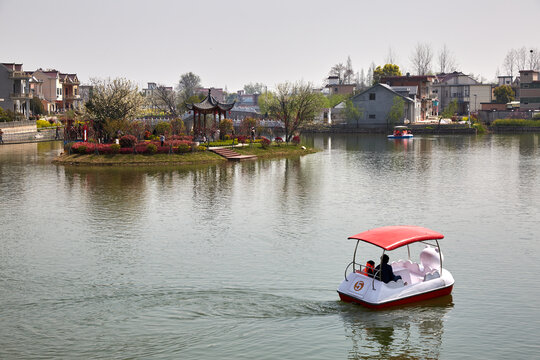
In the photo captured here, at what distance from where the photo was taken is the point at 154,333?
19.5 meters

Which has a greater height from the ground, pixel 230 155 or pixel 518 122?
pixel 518 122

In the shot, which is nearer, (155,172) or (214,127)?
(155,172)

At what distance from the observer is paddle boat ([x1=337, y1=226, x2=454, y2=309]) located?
69.1 feet

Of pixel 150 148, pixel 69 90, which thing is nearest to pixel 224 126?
pixel 150 148

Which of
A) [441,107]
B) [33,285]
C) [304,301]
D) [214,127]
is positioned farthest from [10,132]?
[441,107]

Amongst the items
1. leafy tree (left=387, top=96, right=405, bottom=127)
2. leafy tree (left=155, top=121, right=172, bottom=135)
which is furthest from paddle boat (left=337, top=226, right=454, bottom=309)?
leafy tree (left=387, top=96, right=405, bottom=127)

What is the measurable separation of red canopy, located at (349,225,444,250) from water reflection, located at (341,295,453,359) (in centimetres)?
231

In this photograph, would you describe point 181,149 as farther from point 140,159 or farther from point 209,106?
point 209,106

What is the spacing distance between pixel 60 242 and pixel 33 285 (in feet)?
21.9

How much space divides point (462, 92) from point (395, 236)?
16798cm

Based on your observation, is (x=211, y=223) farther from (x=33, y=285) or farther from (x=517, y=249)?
(x=517, y=249)

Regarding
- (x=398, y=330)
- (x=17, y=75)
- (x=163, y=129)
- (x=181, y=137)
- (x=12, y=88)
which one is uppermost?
(x=17, y=75)

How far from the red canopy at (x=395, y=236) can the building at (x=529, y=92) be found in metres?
133

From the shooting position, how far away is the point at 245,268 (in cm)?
2581
